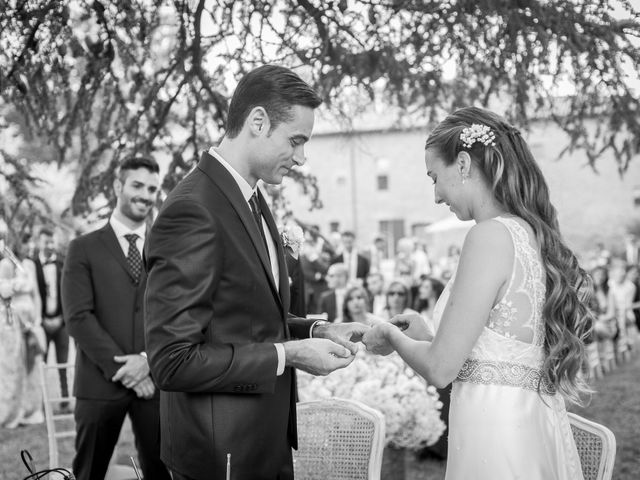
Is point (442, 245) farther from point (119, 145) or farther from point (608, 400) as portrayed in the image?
point (119, 145)

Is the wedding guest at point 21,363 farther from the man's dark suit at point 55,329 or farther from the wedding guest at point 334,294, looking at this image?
the wedding guest at point 334,294

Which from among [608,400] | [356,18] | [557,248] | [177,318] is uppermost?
[356,18]

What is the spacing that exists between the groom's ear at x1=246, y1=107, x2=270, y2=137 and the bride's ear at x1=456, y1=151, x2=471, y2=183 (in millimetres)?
705

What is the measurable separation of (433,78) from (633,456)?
396 cm

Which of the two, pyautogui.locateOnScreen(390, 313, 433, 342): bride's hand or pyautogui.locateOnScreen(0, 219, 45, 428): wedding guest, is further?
pyautogui.locateOnScreen(0, 219, 45, 428): wedding guest

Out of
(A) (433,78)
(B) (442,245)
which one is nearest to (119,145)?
(A) (433,78)

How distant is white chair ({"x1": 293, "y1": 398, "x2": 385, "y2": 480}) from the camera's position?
139 inches

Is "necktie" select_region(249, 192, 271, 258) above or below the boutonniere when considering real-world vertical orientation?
above

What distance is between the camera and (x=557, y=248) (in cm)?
272

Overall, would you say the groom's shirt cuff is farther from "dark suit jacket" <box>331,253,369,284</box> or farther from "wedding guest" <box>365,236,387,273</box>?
"wedding guest" <box>365,236,387,273</box>

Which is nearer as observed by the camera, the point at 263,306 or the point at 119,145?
the point at 263,306

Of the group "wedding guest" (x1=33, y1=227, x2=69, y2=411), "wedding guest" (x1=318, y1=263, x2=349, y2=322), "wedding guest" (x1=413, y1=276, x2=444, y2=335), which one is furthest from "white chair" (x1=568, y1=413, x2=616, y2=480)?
"wedding guest" (x1=318, y1=263, x2=349, y2=322)

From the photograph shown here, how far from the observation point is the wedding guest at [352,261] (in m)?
14.7

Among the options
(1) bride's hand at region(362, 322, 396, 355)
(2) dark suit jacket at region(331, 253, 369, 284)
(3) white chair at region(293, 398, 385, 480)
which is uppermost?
(2) dark suit jacket at region(331, 253, 369, 284)
